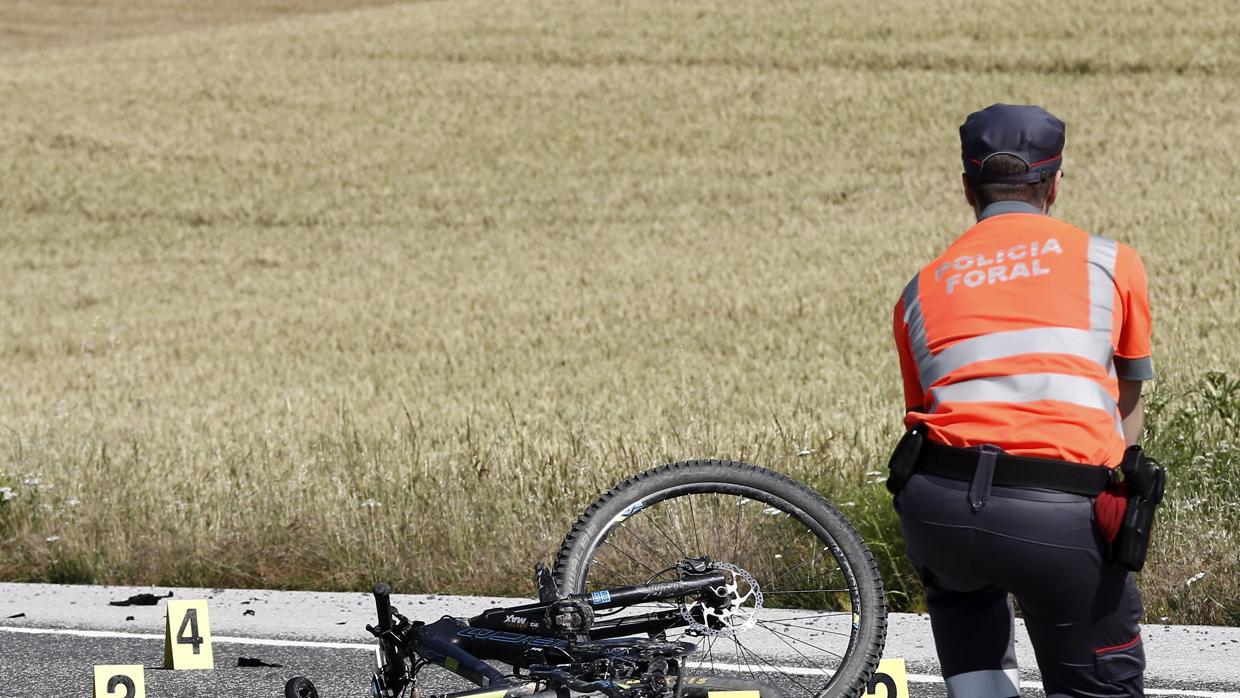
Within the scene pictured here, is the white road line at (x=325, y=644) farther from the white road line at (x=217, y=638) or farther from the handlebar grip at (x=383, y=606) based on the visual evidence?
the handlebar grip at (x=383, y=606)

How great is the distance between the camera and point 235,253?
25.6 m

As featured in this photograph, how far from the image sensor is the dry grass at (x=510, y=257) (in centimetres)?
776

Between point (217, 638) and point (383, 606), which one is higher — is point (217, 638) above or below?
above

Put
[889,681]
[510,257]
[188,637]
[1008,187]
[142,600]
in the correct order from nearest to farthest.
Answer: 1. [1008,187]
2. [889,681]
3. [188,637]
4. [142,600]
5. [510,257]

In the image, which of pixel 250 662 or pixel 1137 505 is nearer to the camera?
pixel 1137 505

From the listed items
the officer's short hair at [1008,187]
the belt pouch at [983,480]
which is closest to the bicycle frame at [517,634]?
the belt pouch at [983,480]

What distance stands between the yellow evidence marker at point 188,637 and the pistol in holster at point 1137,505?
12.2 feet

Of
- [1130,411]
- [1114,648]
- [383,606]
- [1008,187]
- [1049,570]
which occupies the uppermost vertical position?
[1008,187]

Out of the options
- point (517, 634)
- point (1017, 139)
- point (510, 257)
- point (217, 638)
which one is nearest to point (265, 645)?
point (217, 638)

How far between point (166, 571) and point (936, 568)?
497 centimetres

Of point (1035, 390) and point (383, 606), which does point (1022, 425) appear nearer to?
point (1035, 390)

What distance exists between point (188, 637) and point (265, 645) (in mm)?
364

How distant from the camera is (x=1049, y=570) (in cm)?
315

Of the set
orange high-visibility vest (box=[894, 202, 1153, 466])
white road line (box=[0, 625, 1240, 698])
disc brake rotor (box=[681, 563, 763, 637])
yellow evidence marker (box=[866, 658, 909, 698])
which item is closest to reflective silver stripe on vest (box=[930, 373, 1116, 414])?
orange high-visibility vest (box=[894, 202, 1153, 466])
